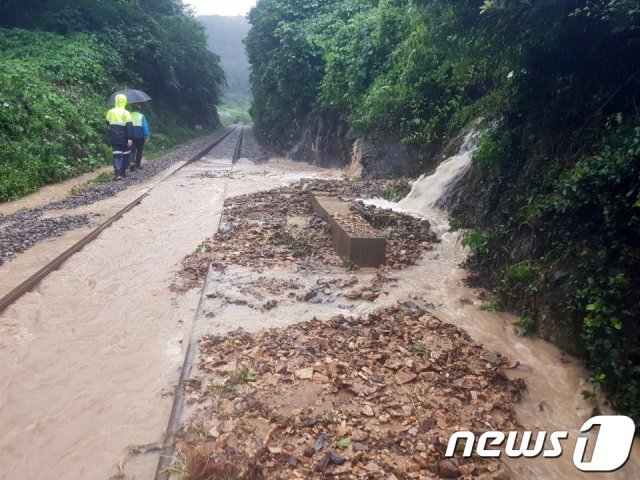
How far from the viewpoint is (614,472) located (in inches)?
128

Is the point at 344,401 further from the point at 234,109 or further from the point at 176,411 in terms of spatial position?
the point at 234,109

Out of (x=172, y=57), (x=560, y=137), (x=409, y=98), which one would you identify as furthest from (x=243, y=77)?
(x=560, y=137)

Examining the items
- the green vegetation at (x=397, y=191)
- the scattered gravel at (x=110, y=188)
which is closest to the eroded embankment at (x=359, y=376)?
the green vegetation at (x=397, y=191)

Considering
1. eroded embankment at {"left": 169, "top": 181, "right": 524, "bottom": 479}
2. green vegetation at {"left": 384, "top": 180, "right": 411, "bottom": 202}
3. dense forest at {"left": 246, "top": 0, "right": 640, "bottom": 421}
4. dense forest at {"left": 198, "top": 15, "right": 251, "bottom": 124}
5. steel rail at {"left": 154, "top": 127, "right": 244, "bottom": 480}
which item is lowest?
steel rail at {"left": 154, "top": 127, "right": 244, "bottom": 480}

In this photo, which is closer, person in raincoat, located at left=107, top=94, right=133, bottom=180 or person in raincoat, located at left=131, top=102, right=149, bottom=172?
person in raincoat, located at left=107, top=94, right=133, bottom=180

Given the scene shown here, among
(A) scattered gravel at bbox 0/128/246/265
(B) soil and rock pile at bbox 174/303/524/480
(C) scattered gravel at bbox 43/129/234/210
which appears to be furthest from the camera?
(C) scattered gravel at bbox 43/129/234/210

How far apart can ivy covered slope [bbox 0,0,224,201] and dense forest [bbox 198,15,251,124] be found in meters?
32.0

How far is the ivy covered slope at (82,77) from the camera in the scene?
535 inches

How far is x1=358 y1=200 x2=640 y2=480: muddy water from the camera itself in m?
3.27

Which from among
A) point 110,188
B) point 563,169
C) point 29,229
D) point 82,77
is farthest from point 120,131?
point 563,169

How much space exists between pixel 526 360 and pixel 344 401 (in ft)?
6.29

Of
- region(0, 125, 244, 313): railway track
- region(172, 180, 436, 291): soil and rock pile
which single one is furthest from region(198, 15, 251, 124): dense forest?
region(172, 180, 436, 291): soil and rock pile

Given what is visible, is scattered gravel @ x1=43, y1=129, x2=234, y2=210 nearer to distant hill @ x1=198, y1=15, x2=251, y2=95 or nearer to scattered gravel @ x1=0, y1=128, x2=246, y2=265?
scattered gravel @ x1=0, y1=128, x2=246, y2=265

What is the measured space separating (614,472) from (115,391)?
3.73m
